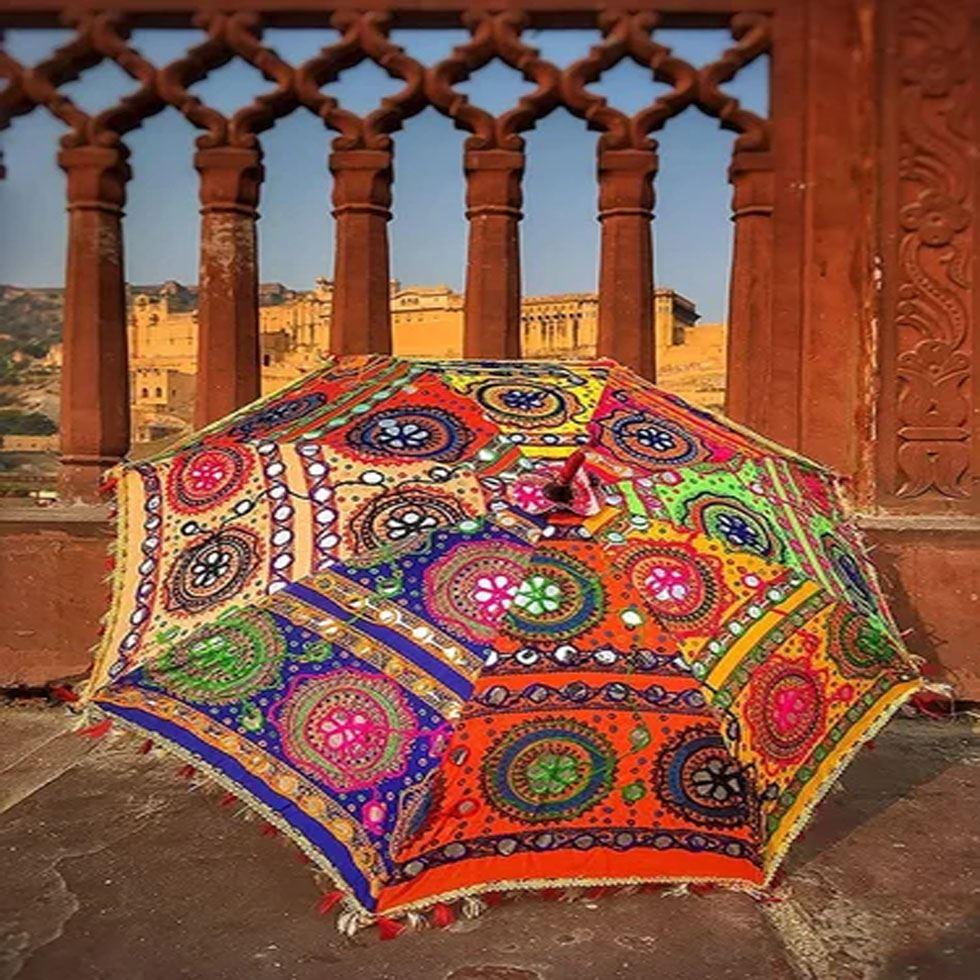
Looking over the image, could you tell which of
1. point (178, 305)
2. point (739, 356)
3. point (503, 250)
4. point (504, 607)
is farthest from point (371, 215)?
point (178, 305)

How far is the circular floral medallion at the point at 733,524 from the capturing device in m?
1.99

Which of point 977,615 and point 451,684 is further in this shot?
point 977,615

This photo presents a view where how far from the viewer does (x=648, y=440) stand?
2111 mm

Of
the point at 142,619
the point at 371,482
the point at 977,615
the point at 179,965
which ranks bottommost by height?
the point at 179,965

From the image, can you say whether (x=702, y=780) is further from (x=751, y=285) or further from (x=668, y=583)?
(x=751, y=285)

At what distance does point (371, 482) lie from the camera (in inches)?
77.7

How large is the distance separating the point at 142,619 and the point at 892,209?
3144mm

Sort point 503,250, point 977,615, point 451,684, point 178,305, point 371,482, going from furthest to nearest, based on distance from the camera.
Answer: point 178,305 < point 503,250 < point 977,615 < point 371,482 < point 451,684

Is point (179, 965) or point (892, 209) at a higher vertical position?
point (892, 209)

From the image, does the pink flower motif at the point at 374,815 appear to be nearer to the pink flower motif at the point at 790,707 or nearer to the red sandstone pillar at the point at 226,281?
the pink flower motif at the point at 790,707

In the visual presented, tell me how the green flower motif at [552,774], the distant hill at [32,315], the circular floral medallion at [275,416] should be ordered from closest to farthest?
the green flower motif at [552,774] → the circular floral medallion at [275,416] → the distant hill at [32,315]

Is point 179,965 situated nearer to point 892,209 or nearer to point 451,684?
point 451,684

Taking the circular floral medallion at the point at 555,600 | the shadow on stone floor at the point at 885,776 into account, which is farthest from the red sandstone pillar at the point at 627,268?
the circular floral medallion at the point at 555,600

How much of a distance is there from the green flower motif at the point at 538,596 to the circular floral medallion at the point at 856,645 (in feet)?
1.88
